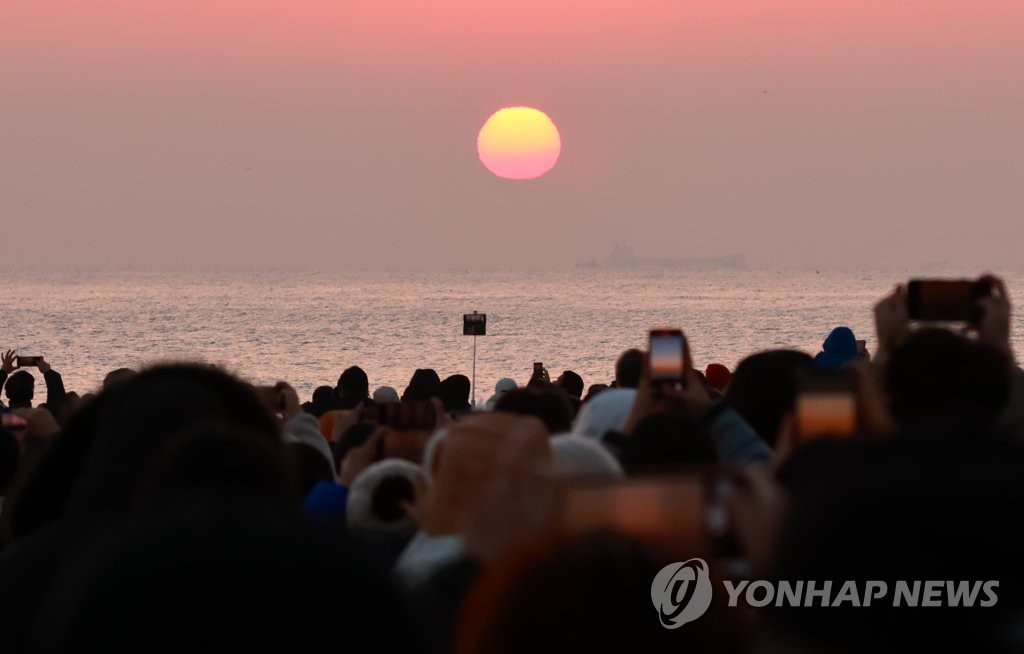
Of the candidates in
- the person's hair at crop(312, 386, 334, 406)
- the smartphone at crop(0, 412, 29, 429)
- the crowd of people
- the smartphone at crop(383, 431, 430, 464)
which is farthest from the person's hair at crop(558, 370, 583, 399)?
the crowd of people

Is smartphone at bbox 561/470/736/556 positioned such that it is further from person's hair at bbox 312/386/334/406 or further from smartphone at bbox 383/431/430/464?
person's hair at bbox 312/386/334/406

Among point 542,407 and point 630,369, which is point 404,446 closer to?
point 542,407

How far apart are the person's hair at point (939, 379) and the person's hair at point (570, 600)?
1.96 m

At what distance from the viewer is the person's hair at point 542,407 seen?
641 centimetres

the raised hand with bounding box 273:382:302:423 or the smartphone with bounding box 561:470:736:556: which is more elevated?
the smartphone with bounding box 561:470:736:556

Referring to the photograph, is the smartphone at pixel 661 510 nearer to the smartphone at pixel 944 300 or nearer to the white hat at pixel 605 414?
the smartphone at pixel 944 300

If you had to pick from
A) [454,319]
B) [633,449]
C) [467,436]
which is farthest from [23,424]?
[454,319]

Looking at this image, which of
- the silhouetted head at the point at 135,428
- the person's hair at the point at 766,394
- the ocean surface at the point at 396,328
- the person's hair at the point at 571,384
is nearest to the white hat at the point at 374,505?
the person's hair at the point at 766,394

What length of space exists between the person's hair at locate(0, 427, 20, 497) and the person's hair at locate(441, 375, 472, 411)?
595 cm

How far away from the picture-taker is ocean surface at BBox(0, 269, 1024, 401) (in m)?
83.9

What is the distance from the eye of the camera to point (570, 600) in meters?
1.99

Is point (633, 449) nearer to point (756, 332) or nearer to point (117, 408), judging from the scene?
point (117, 408)

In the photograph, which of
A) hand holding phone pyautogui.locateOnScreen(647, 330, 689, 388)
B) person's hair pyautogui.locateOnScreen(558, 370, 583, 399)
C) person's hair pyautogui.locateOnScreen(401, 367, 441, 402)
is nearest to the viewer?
hand holding phone pyautogui.locateOnScreen(647, 330, 689, 388)

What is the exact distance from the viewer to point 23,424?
6773mm
